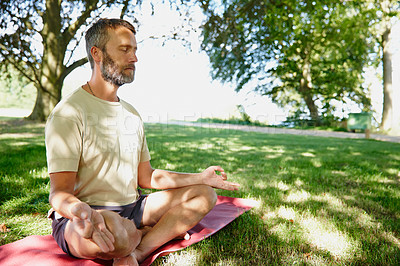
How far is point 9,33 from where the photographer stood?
9273mm

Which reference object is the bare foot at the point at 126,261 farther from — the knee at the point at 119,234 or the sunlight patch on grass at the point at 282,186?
the sunlight patch on grass at the point at 282,186

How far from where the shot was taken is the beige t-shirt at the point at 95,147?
6.13 feet

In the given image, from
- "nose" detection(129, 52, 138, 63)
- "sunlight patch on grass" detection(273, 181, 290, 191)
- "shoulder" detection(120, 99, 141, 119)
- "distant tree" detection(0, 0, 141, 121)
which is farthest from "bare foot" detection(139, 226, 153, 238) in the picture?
"distant tree" detection(0, 0, 141, 121)

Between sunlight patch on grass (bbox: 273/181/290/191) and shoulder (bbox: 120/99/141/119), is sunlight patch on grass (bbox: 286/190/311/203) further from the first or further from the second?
shoulder (bbox: 120/99/141/119)

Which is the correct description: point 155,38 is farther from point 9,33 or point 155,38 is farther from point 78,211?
point 78,211


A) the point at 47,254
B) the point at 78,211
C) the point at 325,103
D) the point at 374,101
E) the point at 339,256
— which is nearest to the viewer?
the point at 78,211

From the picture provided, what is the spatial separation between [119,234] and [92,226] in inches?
10.1

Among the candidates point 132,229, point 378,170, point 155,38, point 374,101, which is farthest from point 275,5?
point 374,101

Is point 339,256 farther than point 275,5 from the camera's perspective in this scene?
No

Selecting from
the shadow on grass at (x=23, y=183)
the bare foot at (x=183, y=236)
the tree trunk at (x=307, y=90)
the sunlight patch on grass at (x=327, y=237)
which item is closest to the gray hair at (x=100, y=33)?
the bare foot at (x=183, y=236)

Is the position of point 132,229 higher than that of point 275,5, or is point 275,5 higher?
point 275,5

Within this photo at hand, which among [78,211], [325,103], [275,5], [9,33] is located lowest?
[78,211]

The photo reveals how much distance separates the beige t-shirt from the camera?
187cm

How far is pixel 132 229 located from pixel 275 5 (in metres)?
10.5
